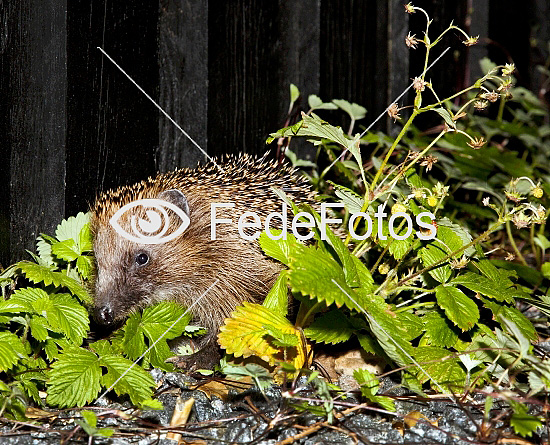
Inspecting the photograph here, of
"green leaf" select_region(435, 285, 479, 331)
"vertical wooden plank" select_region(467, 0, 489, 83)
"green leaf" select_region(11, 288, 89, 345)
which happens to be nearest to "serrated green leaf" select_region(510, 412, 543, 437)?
"green leaf" select_region(435, 285, 479, 331)

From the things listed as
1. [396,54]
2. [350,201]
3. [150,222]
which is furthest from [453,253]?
[396,54]

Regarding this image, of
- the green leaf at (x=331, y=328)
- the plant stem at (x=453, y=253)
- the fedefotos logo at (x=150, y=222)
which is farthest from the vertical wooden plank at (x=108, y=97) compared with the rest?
the plant stem at (x=453, y=253)

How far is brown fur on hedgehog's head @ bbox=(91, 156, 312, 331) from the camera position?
3373mm

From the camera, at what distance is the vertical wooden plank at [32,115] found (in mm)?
3150

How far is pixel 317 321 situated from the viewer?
2.89m

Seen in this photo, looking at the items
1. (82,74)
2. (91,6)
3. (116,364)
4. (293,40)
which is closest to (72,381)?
(116,364)

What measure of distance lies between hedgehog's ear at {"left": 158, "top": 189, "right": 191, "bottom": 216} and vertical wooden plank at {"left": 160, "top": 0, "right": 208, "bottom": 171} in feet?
1.61

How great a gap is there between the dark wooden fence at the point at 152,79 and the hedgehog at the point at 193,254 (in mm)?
271

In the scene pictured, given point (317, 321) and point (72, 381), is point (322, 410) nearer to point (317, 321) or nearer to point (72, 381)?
point (317, 321)

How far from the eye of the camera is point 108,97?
3488 millimetres

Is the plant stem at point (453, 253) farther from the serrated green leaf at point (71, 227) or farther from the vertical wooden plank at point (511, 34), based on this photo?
the vertical wooden plank at point (511, 34)

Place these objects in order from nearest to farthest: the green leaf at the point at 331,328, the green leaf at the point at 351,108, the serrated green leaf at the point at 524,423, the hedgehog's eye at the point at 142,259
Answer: the serrated green leaf at the point at 524,423, the green leaf at the point at 331,328, the hedgehog's eye at the point at 142,259, the green leaf at the point at 351,108

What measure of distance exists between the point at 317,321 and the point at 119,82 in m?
1.54

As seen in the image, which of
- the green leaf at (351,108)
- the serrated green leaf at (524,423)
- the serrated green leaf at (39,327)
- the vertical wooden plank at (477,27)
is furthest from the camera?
the vertical wooden plank at (477,27)
